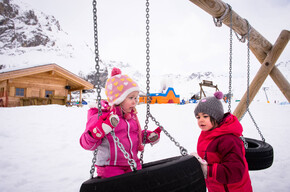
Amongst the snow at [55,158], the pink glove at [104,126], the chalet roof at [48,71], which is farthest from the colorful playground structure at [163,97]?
the pink glove at [104,126]

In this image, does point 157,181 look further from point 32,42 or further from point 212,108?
point 32,42

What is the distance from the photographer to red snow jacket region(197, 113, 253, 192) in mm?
1196

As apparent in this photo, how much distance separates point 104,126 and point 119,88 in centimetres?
52

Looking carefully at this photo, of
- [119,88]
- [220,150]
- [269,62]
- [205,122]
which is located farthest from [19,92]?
[269,62]

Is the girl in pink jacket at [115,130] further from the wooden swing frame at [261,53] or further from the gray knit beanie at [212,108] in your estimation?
the wooden swing frame at [261,53]

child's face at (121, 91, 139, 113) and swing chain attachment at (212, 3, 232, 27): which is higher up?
swing chain attachment at (212, 3, 232, 27)

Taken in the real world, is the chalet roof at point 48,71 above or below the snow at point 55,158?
above

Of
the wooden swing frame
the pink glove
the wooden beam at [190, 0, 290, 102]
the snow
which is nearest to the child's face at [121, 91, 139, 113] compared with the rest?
the pink glove

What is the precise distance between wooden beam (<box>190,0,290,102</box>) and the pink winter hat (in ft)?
5.71

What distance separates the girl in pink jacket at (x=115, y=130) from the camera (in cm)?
132

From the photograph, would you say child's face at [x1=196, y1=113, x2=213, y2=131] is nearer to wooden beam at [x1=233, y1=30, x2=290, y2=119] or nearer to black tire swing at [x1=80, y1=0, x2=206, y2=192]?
black tire swing at [x1=80, y1=0, x2=206, y2=192]

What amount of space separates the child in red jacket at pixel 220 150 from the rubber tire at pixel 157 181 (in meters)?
0.21

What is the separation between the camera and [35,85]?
11820mm

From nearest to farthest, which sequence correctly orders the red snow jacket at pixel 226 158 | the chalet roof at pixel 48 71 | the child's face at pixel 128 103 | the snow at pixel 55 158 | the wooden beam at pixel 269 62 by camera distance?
1. the red snow jacket at pixel 226 158
2. the child's face at pixel 128 103
3. the snow at pixel 55 158
4. the wooden beam at pixel 269 62
5. the chalet roof at pixel 48 71
